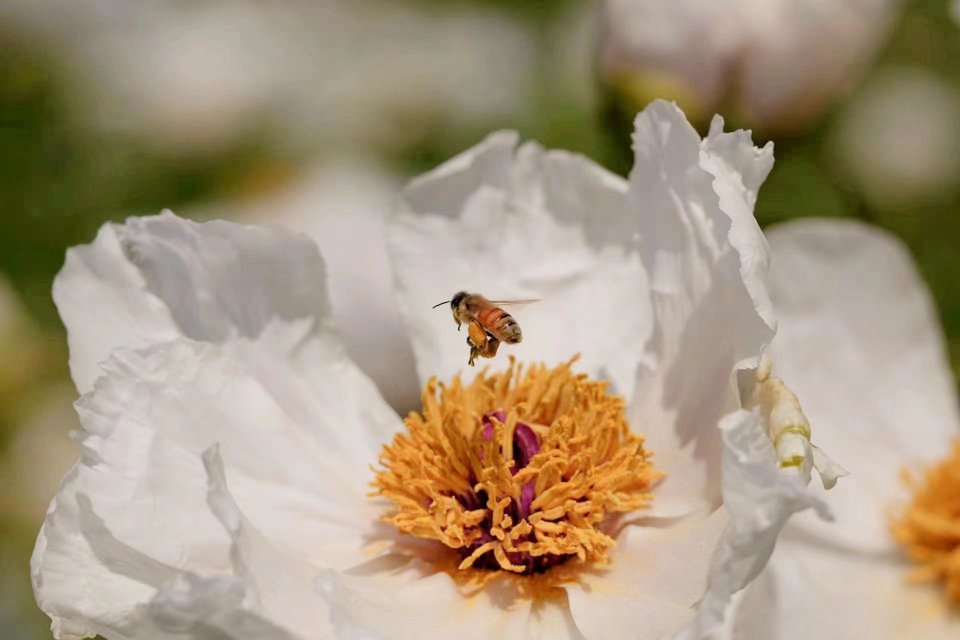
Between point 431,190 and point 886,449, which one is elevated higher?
point 431,190

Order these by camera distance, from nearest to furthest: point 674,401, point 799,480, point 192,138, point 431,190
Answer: point 799,480 → point 674,401 → point 431,190 → point 192,138

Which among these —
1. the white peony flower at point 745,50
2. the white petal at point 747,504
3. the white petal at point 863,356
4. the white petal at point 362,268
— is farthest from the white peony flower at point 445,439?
the white petal at point 362,268

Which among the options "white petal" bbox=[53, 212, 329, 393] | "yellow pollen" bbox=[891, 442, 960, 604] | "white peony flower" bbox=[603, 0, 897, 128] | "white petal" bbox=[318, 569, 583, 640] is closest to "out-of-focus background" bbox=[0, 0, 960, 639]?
"white peony flower" bbox=[603, 0, 897, 128]

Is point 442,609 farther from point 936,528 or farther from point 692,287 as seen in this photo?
point 936,528

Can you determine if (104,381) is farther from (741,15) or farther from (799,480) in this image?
(741,15)

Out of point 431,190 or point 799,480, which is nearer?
point 799,480

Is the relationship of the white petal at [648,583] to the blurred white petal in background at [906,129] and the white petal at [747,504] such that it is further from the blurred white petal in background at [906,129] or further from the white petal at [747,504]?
the blurred white petal in background at [906,129]

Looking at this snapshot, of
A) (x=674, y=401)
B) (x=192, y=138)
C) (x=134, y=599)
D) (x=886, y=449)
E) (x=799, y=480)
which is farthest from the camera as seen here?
(x=192, y=138)

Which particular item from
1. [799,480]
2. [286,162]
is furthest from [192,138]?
[799,480]
